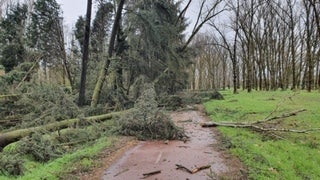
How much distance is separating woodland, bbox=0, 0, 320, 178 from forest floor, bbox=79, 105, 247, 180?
110cm

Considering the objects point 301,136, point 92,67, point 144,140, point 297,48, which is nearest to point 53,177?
point 144,140

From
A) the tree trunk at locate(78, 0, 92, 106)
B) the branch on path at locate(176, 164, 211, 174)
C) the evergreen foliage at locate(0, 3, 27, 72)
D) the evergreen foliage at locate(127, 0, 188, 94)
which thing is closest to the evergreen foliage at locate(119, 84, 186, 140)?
the branch on path at locate(176, 164, 211, 174)

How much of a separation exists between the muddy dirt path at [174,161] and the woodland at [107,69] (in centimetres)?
120

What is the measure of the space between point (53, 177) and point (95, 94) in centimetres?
988

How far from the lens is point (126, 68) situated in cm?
1892

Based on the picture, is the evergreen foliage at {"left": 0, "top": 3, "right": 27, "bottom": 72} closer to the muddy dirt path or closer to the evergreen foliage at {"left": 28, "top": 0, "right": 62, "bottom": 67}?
the evergreen foliage at {"left": 28, "top": 0, "right": 62, "bottom": 67}

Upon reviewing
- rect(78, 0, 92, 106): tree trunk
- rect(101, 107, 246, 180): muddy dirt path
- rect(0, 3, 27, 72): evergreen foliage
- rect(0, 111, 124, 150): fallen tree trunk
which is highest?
rect(0, 3, 27, 72): evergreen foliage

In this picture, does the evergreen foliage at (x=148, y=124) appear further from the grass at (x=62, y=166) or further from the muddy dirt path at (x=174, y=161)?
the grass at (x=62, y=166)

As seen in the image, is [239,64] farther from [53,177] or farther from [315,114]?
[53,177]

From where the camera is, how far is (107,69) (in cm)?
1644

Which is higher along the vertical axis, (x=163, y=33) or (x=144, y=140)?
(x=163, y=33)

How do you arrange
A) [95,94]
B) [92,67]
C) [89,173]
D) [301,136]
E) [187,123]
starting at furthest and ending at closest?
[92,67] < [95,94] < [187,123] < [301,136] < [89,173]

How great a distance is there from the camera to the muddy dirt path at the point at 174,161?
20.0 feet

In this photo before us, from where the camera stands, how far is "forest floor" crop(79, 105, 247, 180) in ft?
20.1
